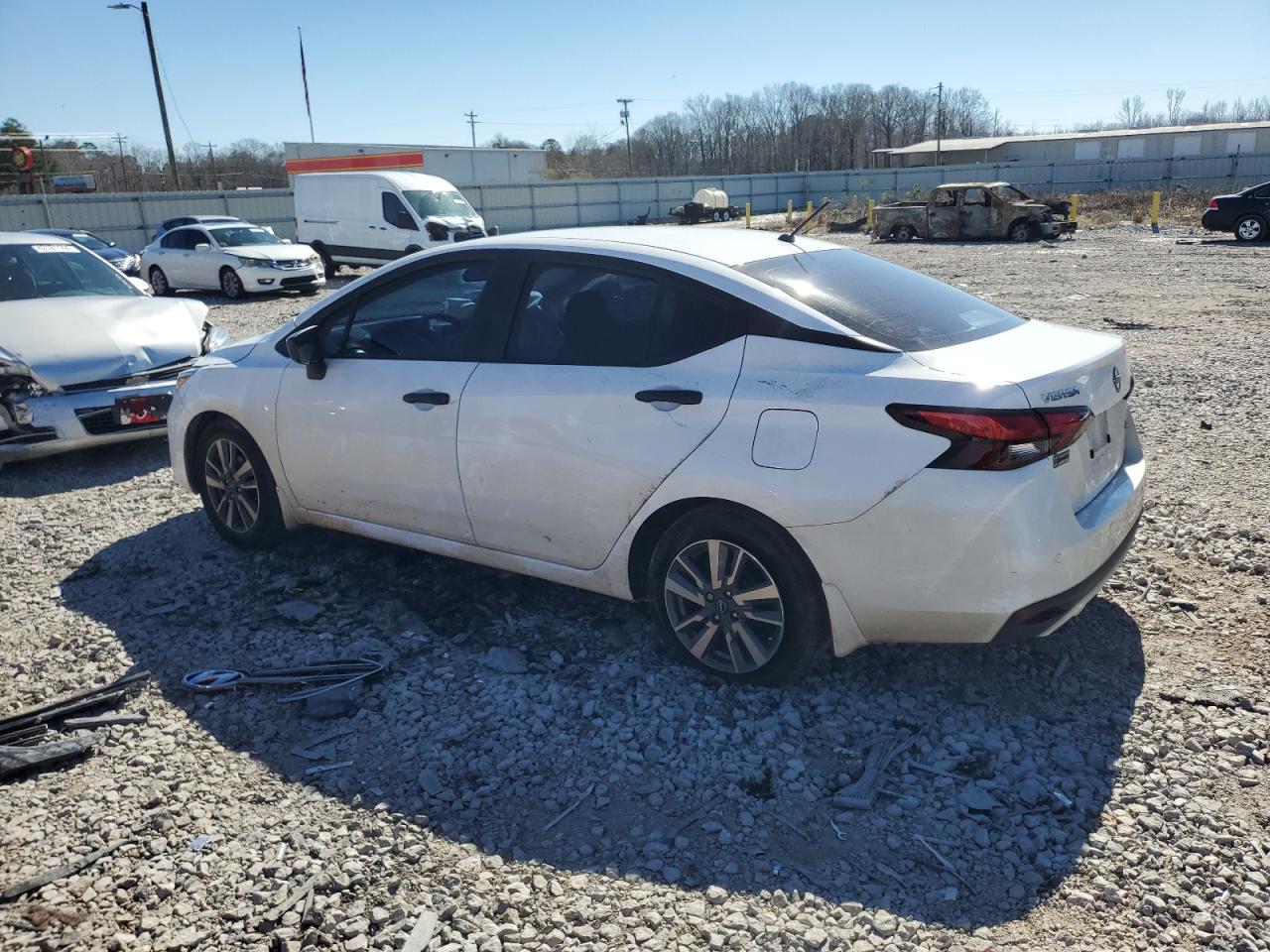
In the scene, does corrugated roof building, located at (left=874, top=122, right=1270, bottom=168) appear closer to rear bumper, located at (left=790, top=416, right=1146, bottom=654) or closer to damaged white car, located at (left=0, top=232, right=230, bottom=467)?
damaged white car, located at (left=0, top=232, right=230, bottom=467)

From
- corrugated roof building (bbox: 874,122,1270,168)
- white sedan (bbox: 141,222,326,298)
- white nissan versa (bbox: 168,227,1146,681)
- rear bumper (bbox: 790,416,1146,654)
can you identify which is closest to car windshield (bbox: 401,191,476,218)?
white sedan (bbox: 141,222,326,298)

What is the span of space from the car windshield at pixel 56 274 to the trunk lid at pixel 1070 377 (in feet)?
24.4

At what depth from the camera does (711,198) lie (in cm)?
4947

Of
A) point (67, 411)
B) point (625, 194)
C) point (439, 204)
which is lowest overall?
point (67, 411)

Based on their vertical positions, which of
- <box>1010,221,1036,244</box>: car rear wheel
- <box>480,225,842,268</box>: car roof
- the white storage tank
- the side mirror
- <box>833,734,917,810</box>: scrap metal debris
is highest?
the white storage tank

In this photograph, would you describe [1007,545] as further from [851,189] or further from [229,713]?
[851,189]

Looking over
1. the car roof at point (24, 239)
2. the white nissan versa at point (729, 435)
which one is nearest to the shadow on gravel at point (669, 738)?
the white nissan versa at point (729, 435)

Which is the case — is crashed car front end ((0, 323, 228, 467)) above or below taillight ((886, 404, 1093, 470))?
below

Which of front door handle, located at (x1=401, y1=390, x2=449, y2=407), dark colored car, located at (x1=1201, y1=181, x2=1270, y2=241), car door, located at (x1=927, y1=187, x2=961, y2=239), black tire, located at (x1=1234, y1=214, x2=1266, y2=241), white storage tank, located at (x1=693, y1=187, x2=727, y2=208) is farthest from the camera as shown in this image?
white storage tank, located at (x1=693, y1=187, x2=727, y2=208)

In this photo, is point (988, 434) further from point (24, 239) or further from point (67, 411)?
point (24, 239)

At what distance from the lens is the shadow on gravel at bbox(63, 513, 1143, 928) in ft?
9.18

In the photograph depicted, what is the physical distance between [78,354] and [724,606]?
18.8 ft

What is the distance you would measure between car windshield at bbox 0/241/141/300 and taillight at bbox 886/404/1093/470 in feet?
24.6

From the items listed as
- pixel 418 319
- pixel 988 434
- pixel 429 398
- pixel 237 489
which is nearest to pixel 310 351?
pixel 418 319
